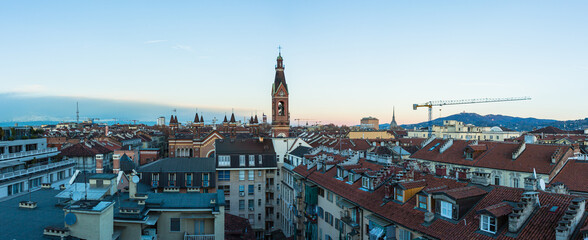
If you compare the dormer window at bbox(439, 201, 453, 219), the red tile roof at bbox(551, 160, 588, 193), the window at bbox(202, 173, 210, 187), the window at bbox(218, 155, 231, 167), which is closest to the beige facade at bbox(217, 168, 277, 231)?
the window at bbox(218, 155, 231, 167)

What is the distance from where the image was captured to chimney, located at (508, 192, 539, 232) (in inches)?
566

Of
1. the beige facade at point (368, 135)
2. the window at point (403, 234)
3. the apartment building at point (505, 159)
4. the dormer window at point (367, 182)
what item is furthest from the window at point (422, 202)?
the beige facade at point (368, 135)

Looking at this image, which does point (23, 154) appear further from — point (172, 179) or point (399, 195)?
point (399, 195)

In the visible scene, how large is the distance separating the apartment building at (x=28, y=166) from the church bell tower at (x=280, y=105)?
3155 centimetres

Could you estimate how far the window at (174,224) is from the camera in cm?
A: 2267

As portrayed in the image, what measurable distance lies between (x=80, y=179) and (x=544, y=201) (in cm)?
2972

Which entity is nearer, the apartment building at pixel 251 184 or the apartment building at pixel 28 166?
the apartment building at pixel 28 166

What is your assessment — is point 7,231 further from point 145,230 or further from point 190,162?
point 190,162

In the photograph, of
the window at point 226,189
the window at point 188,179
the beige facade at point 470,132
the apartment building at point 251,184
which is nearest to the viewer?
the window at point 188,179

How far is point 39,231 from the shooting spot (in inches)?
622

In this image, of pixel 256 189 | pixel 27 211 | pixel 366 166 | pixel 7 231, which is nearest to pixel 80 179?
pixel 27 211

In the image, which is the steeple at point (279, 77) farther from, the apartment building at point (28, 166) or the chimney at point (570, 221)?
the chimney at point (570, 221)

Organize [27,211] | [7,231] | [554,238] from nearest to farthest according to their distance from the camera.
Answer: [554,238], [7,231], [27,211]

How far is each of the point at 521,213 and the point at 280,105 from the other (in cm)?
5237
